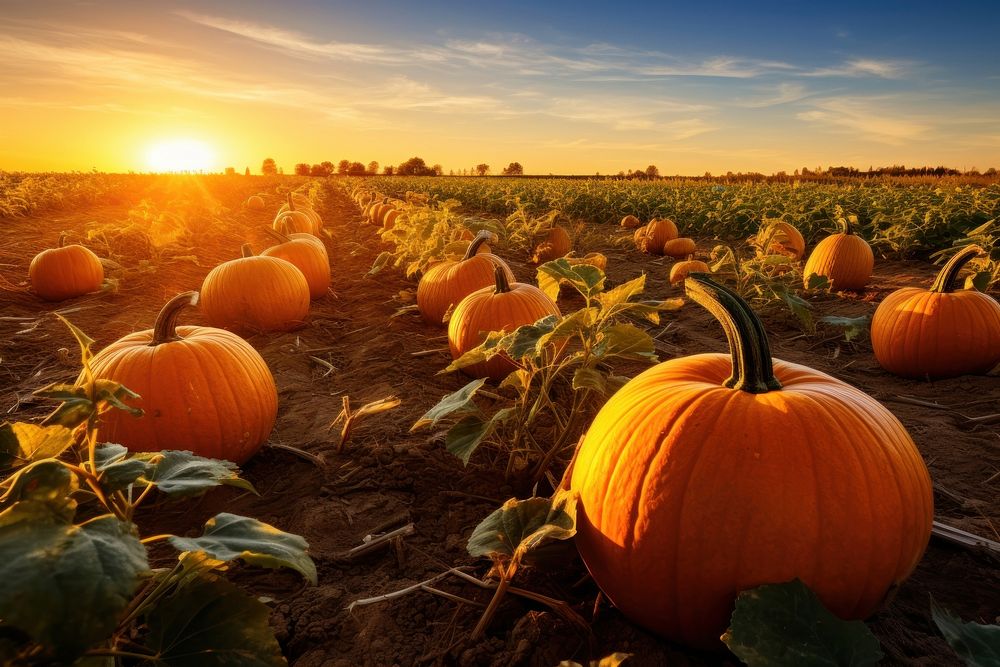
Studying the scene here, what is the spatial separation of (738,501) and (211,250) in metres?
9.87

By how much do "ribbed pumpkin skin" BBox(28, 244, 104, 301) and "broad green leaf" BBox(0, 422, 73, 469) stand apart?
6.19m

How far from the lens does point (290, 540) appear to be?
1.32 metres

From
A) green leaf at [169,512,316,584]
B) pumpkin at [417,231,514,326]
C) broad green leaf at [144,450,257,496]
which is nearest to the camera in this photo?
green leaf at [169,512,316,584]

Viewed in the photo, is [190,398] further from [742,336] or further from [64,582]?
[742,336]

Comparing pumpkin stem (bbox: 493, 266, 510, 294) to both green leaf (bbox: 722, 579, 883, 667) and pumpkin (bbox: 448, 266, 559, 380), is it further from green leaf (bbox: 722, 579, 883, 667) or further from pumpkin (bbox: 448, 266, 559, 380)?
green leaf (bbox: 722, 579, 883, 667)

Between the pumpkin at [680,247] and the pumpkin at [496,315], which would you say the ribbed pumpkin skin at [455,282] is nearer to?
the pumpkin at [496,315]

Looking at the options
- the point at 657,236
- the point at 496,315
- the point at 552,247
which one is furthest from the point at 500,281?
the point at 657,236

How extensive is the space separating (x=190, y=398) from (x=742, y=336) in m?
2.36

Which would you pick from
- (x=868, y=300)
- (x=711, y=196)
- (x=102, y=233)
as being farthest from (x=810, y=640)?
(x=711, y=196)

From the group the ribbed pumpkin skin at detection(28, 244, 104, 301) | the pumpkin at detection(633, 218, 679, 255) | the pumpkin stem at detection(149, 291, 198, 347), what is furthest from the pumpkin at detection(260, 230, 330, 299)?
the pumpkin at detection(633, 218, 679, 255)

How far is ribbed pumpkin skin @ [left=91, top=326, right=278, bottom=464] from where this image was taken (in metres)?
2.59

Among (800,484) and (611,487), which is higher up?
(800,484)

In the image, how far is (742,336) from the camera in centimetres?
163

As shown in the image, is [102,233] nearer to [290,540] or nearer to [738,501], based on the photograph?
[290,540]
